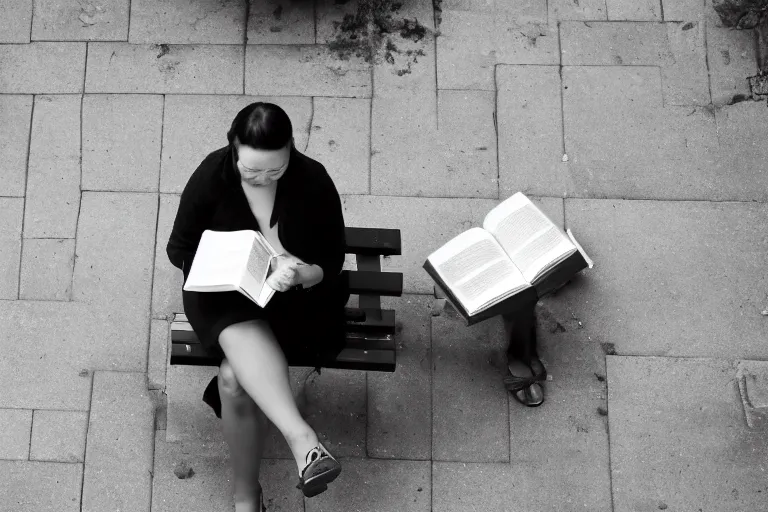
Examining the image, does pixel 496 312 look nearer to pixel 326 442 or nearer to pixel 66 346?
Answer: pixel 326 442

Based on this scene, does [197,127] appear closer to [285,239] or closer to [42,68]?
[42,68]

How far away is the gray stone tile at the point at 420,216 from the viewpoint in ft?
13.5

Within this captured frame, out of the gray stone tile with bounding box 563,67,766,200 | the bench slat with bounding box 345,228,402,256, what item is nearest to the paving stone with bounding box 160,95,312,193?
the bench slat with bounding box 345,228,402,256

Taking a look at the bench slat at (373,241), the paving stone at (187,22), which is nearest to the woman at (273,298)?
the bench slat at (373,241)

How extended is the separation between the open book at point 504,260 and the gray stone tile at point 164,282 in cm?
129

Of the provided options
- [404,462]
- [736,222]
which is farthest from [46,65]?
[736,222]

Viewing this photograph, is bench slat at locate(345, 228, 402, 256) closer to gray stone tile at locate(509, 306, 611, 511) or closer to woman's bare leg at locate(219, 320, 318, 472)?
woman's bare leg at locate(219, 320, 318, 472)

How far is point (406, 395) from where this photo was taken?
387 cm

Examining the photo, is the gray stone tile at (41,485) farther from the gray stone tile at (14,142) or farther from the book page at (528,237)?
the book page at (528,237)

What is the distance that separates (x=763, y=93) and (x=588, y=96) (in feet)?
3.04

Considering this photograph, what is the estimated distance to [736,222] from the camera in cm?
413

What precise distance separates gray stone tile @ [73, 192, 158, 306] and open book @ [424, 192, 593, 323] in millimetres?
1471

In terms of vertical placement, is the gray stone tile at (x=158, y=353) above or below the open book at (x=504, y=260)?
below

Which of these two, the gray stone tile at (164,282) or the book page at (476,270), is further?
the gray stone tile at (164,282)
